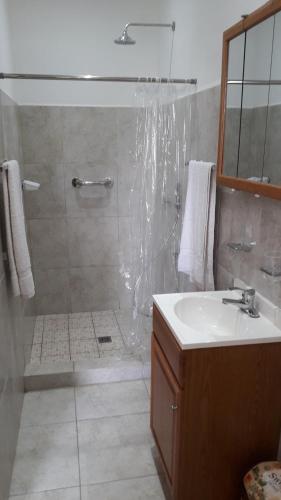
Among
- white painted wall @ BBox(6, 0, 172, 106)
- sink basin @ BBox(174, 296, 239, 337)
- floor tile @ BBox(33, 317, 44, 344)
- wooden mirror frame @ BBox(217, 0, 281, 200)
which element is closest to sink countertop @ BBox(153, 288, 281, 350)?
sink basin @ BBox(174, 296, 239, 337)

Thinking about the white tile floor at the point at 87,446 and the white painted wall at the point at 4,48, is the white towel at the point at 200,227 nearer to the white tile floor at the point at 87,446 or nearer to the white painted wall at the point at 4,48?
the white tile floor at the point at 87,446

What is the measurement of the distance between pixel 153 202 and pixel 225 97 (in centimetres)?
88

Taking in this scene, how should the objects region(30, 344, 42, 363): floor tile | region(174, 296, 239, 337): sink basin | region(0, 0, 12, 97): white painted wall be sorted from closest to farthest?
region(174, 296, 239, 337): sink basin
region(0, 0, 12, 97): white painted wall
region(30, 344, 42, 363): floor tile

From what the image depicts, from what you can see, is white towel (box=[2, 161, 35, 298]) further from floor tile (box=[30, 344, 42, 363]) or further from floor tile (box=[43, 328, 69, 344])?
floor tile (box=[43, 328, 69, 344])

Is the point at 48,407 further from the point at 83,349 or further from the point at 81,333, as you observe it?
the point at 81,333

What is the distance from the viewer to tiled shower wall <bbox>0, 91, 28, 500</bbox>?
69.2 inches

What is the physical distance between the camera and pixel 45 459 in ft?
6.50

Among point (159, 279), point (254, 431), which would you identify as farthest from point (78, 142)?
point (254, 431)

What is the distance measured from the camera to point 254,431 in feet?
4.96

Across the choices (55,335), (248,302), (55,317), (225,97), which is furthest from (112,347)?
(225,97)

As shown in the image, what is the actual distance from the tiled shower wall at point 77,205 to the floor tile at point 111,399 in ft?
3.57

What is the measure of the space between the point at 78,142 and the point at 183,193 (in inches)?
44.2

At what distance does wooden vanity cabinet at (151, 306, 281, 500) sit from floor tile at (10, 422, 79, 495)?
0.59 meters

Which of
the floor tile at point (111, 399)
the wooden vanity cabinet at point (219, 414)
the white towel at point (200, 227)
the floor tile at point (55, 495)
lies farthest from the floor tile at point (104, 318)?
the wooden vanity cabinet at point (219, 414)
